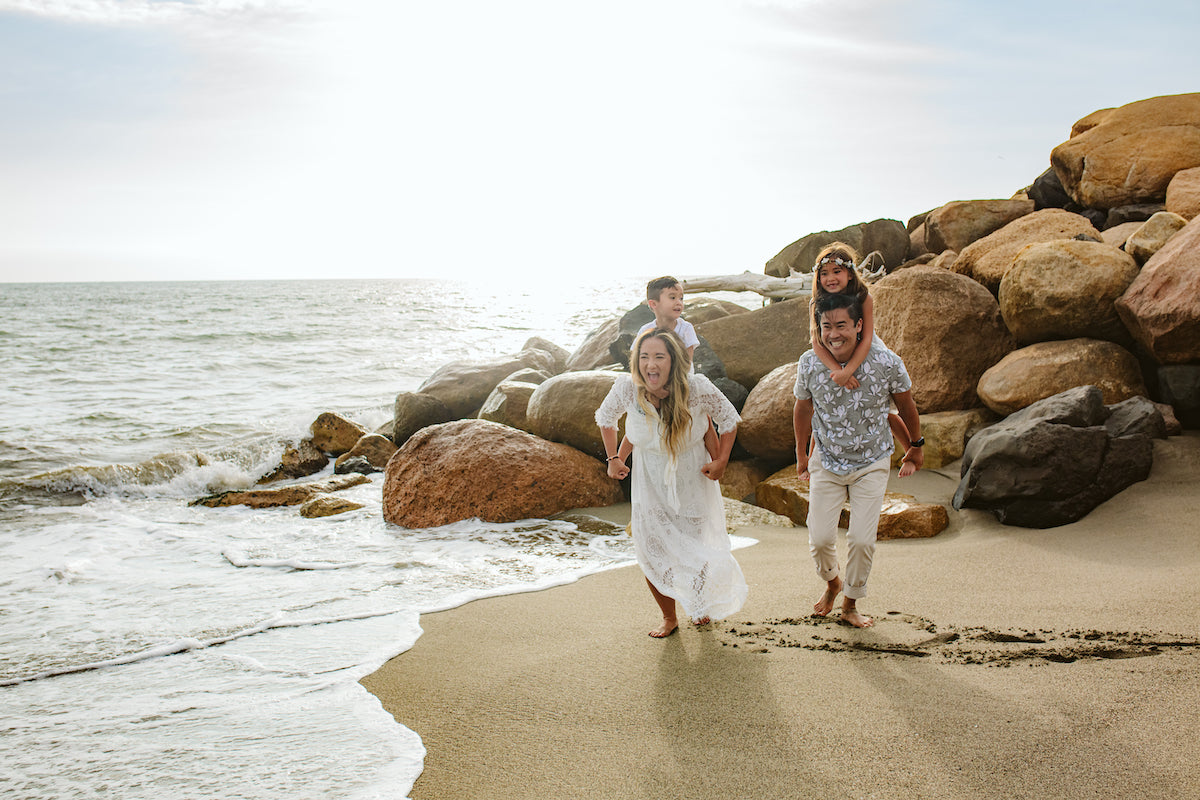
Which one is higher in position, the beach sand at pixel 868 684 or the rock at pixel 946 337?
the rock at pixel 946 337

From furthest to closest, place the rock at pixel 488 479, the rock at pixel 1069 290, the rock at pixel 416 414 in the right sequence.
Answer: the rock at pixel 416 414 < the rock at pixel 488 479 < the rock at pixel 1069 290

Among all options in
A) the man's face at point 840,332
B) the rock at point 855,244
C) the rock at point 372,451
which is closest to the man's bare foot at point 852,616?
the man's face at point 840,332

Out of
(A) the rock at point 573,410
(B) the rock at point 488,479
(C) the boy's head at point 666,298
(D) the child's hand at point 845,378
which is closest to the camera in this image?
(D) the child's hand at point 845,378

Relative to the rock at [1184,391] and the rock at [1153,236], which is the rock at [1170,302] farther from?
the rock at [1153,236]

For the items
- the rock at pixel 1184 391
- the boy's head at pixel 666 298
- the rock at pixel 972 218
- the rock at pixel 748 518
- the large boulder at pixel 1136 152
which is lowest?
the rock at pixel 748 518

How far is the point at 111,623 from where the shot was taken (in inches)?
194

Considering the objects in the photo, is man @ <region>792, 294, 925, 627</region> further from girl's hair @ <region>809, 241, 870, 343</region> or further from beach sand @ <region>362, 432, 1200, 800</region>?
beach sand @ <region>362, 432, 1200, 800</region>

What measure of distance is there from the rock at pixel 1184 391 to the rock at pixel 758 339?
139 inches

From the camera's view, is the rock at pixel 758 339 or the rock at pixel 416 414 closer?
the rock at pixel 758 339

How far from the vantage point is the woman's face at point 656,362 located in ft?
12.0

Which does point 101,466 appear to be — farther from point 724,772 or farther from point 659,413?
point 724,772

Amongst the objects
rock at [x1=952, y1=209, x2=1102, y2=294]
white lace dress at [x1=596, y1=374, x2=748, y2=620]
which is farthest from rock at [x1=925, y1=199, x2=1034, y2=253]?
white lace dress at [x1=596, y1=374, x2=748, y2=620]

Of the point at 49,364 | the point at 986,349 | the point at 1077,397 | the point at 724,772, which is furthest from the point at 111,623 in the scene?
the point at 49,364

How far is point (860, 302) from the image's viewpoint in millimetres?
3734
